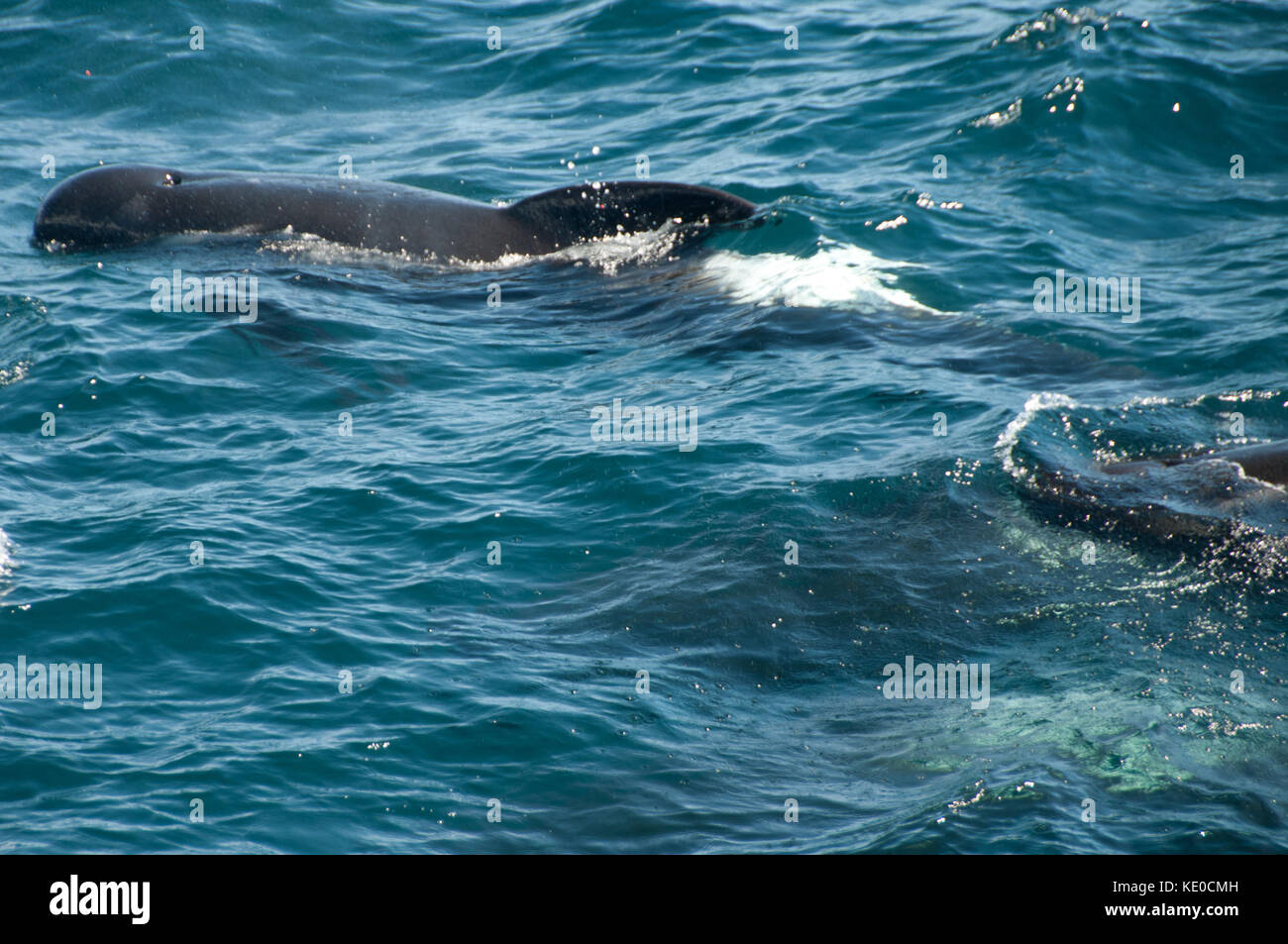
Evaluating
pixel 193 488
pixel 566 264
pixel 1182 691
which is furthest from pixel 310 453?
pixel 1182 691

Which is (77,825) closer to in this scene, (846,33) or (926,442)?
(926,442)

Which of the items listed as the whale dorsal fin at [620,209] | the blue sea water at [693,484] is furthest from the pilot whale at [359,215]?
the blue sea water at [693,484]

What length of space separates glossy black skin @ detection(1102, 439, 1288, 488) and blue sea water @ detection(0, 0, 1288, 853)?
40cm

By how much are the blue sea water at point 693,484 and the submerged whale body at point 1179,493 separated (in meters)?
0.22

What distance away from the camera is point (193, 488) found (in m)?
10.2

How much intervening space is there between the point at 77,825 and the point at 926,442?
22.6 ft

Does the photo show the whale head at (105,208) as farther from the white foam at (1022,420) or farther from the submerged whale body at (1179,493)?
the submerged whale body at (1179,493)

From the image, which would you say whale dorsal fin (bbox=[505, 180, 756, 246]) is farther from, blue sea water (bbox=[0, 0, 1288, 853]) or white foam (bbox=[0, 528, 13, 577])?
white foam (bbox=[0, 528, 13, 577])

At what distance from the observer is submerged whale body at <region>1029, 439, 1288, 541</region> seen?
29.7 ft

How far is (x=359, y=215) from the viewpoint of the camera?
1404 centimetres

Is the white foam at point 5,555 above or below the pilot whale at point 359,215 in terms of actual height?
below

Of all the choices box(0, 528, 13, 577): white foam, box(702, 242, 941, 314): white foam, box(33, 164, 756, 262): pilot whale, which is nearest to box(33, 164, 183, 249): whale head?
box(33, 164, 756, 262): pilot whale

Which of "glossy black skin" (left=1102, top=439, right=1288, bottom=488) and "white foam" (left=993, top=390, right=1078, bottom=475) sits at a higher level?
"white foam" (left=993, top=390, right=1078, bottom=475)

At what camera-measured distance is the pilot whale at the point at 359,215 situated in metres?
14.0
